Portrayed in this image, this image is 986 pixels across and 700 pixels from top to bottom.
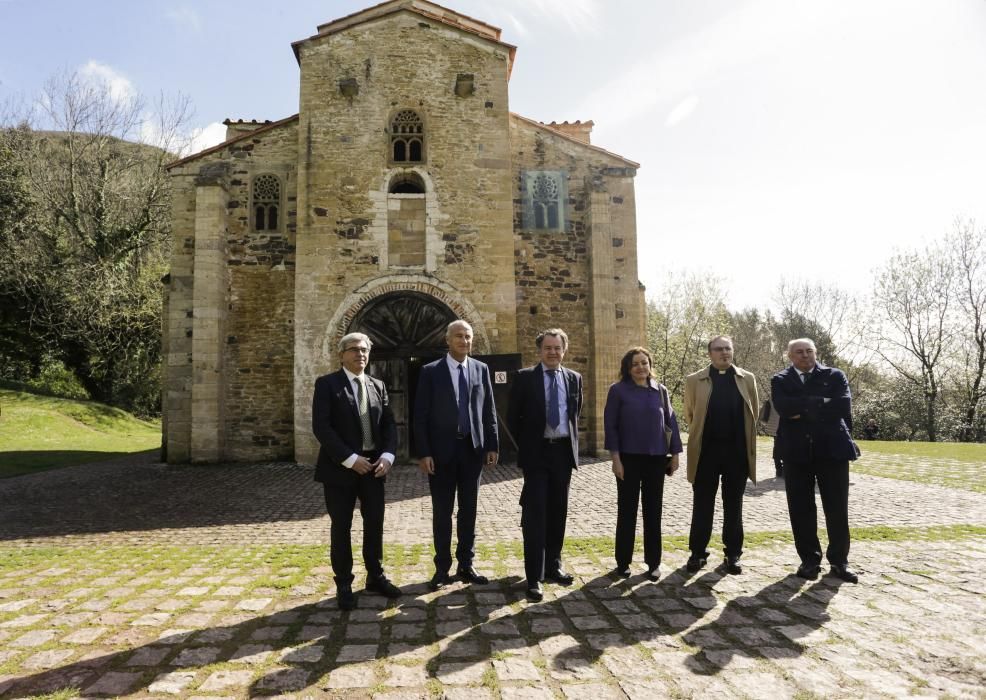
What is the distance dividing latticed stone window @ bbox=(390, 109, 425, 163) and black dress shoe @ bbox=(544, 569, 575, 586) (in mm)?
10022

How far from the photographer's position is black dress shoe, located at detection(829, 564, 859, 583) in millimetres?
4285

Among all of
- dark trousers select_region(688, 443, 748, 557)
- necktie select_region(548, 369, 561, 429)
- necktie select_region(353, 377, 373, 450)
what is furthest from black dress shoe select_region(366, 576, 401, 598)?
dark trousers select_region(688, 443, 748, 557)

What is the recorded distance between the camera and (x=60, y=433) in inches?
659

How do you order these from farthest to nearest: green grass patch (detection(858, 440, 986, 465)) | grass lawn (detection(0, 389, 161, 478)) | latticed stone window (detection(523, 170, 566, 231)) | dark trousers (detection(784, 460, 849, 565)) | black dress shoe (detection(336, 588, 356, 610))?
1. green grass patch (detection(858, 440, 986, 465))
2. grass lawn (detection(0, 389, 161, 478))
3. latticed stone window (detection(523, 170, 566, 231))
4. dark trousers (detection(784, 460, 849, 565))
5. black dress shoe (detection(336, 588, 356, 610))

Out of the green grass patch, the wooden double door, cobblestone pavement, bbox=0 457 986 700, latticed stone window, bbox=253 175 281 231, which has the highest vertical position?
latticed stone window, bbox=253 175 281 231

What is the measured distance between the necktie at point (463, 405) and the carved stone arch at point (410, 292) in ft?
23.1

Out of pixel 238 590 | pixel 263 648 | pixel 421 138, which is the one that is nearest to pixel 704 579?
pixel 263 648

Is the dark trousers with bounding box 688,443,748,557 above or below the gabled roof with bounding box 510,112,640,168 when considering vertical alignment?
below

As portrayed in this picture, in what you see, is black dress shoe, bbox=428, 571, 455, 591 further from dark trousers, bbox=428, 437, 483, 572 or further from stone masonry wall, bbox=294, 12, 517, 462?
stone masonry wall, bbox=294, 12, 517, 462

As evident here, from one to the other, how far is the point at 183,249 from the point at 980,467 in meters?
17.9

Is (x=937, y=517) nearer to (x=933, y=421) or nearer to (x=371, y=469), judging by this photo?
(x=371, y=469)

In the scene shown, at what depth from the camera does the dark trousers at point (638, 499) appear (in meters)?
4.51

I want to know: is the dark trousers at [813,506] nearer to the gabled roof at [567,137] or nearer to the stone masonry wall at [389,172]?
Answer: the stone masonry wall at [389,172]

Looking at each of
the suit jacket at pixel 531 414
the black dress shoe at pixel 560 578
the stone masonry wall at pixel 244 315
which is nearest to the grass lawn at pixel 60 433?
the stone masonry wall at pixel 244 315
